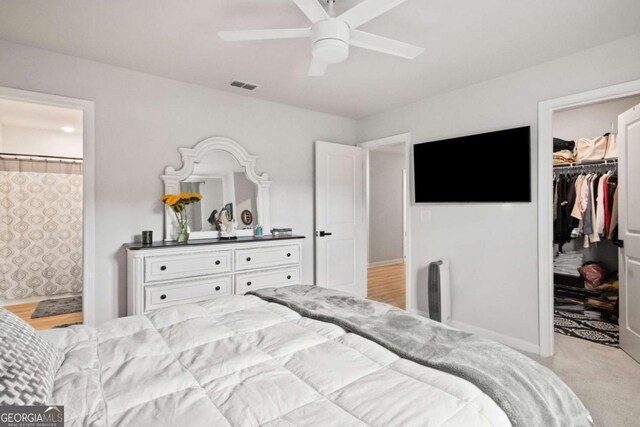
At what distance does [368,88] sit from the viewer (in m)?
3.39

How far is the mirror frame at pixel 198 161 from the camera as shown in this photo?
10.4ft

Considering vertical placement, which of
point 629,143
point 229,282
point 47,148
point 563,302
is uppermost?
point 47,148

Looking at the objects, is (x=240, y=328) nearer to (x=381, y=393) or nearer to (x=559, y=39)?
(x=381, y=393)

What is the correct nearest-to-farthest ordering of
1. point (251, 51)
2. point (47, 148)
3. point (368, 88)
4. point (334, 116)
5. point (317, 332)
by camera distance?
point (317, 332) → point (251, 51) → point (368, 88) → point (334, 116) → point (47, 148)

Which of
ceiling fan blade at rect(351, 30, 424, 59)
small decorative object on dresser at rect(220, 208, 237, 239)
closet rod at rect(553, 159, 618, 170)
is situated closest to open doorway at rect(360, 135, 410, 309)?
closet rod at rect(553, 159, 618, 170)

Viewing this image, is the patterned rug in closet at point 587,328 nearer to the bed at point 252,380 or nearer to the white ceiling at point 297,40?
the white ceiling at point 297,40

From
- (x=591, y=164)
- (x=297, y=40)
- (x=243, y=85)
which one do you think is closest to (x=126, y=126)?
(x=243, y=85)

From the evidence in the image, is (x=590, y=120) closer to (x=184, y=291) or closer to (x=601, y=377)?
(x=601, y=377)

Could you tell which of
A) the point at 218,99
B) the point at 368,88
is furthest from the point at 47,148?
the point at 368,88

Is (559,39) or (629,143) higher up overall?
(559,39)

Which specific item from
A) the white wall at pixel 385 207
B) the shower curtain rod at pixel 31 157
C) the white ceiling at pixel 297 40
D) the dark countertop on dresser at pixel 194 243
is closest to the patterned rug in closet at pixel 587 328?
the white ceiling at pixel 297 40

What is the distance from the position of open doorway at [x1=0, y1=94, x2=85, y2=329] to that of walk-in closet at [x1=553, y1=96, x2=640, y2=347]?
5766mm

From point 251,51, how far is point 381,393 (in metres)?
2.50

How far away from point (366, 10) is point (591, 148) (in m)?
3.68
